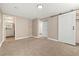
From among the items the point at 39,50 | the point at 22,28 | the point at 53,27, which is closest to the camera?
the point at 39,50

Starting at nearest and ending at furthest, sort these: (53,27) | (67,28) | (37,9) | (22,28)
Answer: (37,9), (67,28), (53,27), (22,28)

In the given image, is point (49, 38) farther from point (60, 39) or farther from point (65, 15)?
point (65, 15)

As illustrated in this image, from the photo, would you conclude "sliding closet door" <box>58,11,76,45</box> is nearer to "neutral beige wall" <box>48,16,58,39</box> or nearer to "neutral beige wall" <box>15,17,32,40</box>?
"neutral beige wall" <box>48,16,58,39</box>

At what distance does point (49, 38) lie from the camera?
492cm

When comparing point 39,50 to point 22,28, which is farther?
point 22,28

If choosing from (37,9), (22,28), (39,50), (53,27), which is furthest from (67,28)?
(22,28)

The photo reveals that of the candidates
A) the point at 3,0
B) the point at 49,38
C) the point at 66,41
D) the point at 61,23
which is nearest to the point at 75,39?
the point at 66,41

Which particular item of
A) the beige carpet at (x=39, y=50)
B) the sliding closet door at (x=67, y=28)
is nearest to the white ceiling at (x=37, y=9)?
the sliding closet door at (x=67, y=28)

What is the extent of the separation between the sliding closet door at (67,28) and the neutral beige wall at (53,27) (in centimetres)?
25

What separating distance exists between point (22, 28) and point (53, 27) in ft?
6.72

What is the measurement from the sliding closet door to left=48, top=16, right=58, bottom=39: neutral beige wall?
9.7 inches

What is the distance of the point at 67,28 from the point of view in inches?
167

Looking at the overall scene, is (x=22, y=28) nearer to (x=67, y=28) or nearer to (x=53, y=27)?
(x=53, y=27)

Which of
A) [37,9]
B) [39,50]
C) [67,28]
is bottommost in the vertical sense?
[39,50]
